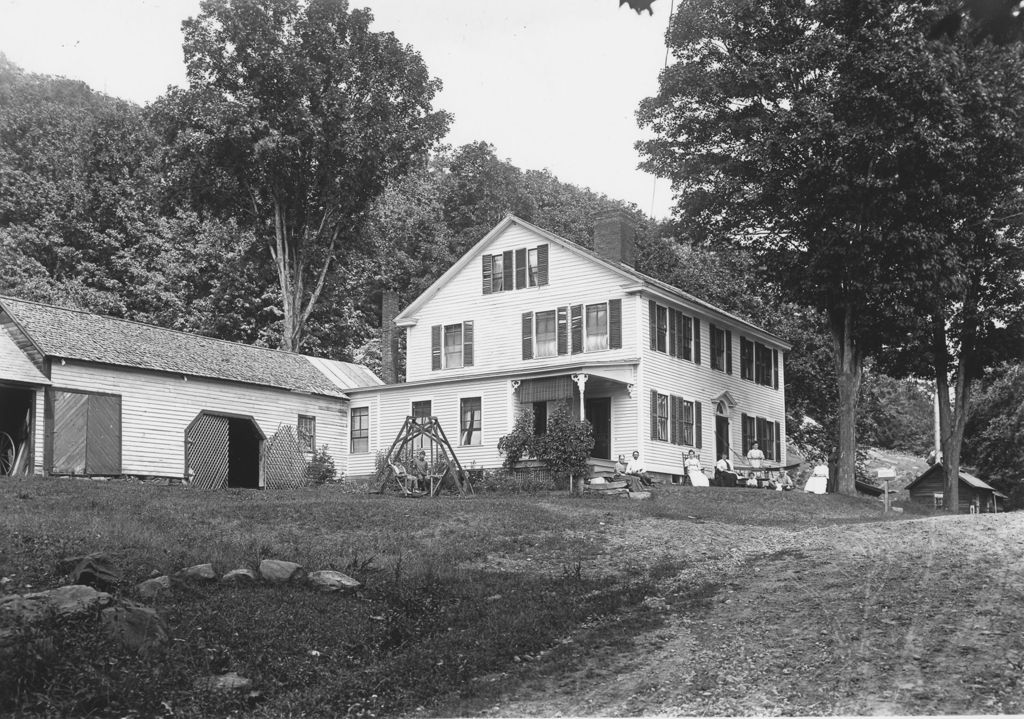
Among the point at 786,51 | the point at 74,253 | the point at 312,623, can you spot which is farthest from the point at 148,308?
the point at 312,623

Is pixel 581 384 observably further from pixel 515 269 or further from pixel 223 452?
pixel 223 452

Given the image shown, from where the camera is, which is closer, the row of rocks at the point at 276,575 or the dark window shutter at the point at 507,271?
the row of rocks at the point at 276,575

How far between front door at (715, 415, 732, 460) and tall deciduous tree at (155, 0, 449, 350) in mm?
17064

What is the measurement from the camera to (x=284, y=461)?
117 feet

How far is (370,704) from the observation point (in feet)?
30.0

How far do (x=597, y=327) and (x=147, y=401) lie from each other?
14.1 metres

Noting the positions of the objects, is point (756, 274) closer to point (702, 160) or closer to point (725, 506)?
point (702, 160)

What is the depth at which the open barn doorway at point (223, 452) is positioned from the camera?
32.8 metres

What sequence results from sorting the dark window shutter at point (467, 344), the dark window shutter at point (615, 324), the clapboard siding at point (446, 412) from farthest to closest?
the dark window shutter at point (467, 344) < the clapboard siding at point (446, 412) < the dark window shutter at point (615, 324)

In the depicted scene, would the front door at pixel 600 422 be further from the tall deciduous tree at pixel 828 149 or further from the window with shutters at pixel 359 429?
the window with shutters at pixel 359 429

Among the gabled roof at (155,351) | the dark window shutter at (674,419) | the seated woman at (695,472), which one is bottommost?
the seated woman at (695,472)

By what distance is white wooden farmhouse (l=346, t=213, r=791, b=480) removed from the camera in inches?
1359

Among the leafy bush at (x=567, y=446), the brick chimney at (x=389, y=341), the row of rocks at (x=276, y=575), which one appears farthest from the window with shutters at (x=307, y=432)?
the row of rocks at (x=276, y=575)

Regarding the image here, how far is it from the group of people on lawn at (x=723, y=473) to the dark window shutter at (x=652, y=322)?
12.1ft
